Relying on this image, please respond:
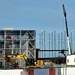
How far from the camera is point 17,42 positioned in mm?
156750

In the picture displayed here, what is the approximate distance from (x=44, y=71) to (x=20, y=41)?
87.8 metres

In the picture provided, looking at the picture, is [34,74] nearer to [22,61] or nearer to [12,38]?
[22,61]

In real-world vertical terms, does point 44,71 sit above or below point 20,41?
below

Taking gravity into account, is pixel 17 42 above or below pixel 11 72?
above

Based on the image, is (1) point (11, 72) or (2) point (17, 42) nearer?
(1) point (11, 72)

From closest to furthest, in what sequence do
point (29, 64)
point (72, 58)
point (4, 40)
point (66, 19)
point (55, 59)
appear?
point (72, 58) → point (29, 64) → point (66, 19) → point (55, 59) → point (4, 40)

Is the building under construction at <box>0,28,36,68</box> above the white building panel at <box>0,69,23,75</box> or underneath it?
above

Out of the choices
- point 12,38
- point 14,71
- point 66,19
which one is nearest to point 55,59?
point 66,19

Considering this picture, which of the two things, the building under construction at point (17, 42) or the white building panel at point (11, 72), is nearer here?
the white building panel at point (11, 72)

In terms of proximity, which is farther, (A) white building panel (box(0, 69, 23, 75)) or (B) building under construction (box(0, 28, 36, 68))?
(B) building under construction (box(0, 28, 36, 68))

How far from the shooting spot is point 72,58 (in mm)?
85500

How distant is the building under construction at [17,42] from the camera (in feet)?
504

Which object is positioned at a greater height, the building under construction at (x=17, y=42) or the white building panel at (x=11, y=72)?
the building under construction at (x=17, y=42)

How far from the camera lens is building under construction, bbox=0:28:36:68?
15362 cm
